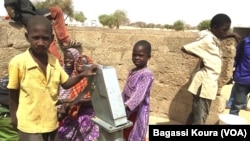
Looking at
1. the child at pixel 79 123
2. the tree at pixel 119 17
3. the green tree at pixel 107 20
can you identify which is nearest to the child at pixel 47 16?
the child at pixel 79 123

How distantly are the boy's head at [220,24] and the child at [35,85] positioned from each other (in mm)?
1994

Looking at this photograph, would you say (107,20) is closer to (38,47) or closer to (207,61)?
(207,61)

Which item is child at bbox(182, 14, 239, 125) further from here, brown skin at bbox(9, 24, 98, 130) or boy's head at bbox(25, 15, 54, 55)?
boy's head at bbox(25, 15, 54, 55)

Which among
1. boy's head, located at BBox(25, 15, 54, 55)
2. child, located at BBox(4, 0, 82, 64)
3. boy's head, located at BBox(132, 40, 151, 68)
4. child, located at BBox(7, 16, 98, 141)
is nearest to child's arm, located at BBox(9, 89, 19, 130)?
child, located at BBox(7, 16, 98, 141)

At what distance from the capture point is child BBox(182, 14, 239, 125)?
3256 millimetres

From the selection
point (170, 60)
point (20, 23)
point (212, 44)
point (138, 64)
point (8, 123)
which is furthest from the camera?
point (170, 60)

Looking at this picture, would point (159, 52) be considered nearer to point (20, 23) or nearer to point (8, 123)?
point (20, 23)

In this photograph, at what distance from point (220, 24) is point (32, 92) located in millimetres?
2284

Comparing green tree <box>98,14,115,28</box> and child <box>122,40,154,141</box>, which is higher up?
green tree <box>98,14,115,28</box>

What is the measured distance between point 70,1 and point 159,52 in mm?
32982

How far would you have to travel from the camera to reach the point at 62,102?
2512 millimetres

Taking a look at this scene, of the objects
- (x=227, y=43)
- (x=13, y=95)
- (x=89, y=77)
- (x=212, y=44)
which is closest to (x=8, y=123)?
(x=13, y=95)

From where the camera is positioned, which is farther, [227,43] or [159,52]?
[159,52]

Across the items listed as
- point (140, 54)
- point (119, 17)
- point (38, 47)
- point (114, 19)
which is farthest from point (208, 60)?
point (119, 17)
